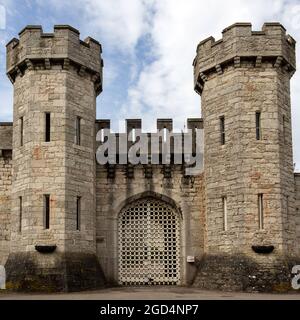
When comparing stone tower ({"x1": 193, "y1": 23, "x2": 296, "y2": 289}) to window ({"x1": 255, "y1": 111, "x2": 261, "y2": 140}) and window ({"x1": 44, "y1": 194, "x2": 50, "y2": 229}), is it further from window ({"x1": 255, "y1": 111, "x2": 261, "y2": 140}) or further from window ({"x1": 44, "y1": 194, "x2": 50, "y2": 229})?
window ({"x1": 44, "y1": 194, "x2": 50, "y2": 229})

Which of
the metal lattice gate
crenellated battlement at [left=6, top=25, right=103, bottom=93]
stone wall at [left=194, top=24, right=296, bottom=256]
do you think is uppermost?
crenellated battlement at [left=6, top=25, right=103, bottom=93]

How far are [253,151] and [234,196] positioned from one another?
65.6 inches

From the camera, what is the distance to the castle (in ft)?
56.9

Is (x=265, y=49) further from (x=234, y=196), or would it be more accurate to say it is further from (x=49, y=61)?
(x=49, y=61)

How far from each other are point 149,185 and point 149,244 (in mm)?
2227

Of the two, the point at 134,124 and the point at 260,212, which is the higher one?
the point at 134,124

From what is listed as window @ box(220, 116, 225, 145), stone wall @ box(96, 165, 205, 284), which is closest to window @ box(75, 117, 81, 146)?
stone wall @ box(96, 165, 205, 284)

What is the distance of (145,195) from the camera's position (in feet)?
65.2

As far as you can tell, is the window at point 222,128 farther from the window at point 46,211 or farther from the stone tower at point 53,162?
the window at point 46,211

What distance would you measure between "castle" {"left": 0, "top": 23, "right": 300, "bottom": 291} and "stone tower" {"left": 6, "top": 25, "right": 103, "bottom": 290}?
0.12ft

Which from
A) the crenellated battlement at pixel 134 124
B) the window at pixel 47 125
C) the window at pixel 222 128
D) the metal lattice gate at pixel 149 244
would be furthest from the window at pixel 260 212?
the window at pixel 47 125

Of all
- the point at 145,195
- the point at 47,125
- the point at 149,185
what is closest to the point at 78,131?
the point at 47,125

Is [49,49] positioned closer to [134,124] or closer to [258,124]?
[134,124]

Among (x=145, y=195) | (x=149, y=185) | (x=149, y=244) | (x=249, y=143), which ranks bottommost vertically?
(x=149, y=244)
